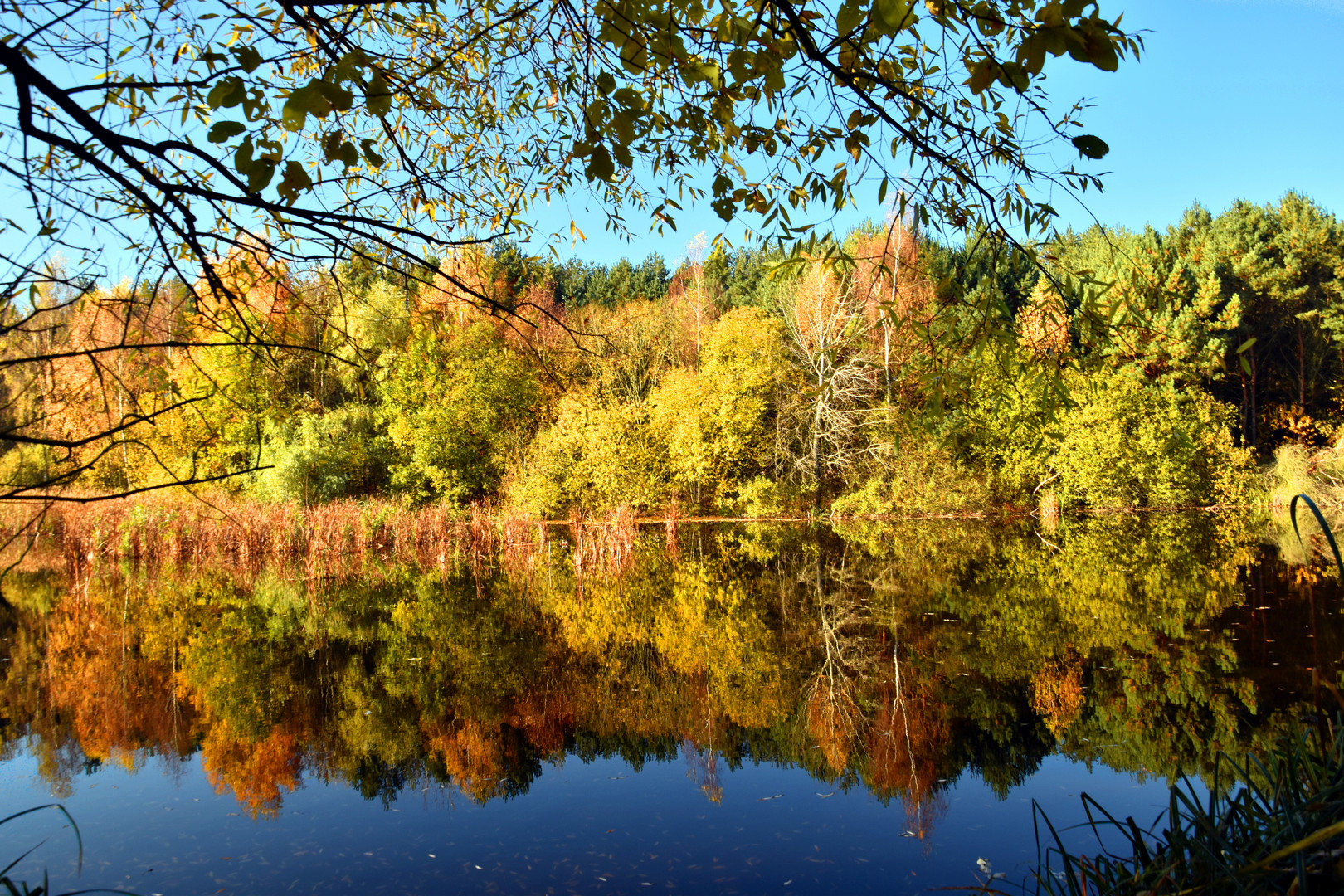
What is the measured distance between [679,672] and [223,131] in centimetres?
601

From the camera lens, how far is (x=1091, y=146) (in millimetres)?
2314

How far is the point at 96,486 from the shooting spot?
23.9 meters

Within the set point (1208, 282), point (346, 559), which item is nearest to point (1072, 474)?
point (1208, 282)

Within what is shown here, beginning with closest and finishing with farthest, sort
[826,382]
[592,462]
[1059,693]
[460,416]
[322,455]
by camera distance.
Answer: [1059,693] → [826,382] → [322,455] → [592,462] → [460,416]

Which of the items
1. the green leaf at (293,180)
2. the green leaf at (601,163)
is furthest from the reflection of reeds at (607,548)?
the green leaf at (293,180)

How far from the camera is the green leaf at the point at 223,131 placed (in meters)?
1.92

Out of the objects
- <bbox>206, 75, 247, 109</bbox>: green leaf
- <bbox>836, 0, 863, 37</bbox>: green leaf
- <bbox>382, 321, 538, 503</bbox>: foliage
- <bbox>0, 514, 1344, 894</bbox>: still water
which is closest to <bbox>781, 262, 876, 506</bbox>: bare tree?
<bbox>382, 321, 538, 503</bbox>: foliage

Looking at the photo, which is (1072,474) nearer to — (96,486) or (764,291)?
(764,291)

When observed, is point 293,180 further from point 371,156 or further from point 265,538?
point 265,538

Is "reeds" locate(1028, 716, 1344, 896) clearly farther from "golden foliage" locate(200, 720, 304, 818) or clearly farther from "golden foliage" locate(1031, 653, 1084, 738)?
"golden foliage" locate(200, 720, 304, 818)

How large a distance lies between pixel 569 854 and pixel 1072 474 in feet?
72.0

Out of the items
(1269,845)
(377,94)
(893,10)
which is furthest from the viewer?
(377,94)

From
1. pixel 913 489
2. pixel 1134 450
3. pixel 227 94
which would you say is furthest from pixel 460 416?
pixel 227 94

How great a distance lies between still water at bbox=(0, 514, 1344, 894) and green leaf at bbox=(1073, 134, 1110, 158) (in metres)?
1.41
